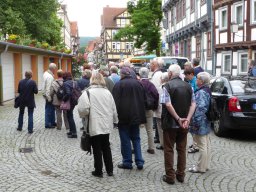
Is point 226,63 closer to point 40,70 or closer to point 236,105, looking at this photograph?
point 40,70

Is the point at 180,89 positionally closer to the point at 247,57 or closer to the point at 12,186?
the point at 12,186

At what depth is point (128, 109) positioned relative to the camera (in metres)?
6.90

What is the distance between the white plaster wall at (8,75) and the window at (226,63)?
1342cm

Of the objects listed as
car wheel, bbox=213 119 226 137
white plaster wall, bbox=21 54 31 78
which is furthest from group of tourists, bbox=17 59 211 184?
white plaster wall, bbox=21 54 31 78

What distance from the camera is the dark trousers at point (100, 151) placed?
6.61 meters

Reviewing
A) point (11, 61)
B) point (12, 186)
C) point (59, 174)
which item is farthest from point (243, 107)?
point (11, 61)

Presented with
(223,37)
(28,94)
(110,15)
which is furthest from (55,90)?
(110,15)

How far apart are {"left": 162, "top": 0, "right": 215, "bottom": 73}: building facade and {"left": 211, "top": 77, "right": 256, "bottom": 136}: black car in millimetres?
18834

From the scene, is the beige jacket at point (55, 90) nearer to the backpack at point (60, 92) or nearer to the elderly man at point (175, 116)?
the backpack at point (60, 92)

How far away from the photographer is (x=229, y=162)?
7660mm

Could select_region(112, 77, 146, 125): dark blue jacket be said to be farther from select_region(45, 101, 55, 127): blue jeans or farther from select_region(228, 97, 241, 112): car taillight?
select_region(45, 101, 55, 127): blue jeans

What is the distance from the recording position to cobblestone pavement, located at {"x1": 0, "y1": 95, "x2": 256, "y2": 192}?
20.1ft

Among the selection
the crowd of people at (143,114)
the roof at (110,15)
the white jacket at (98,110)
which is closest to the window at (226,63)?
the crowd of people at (143,114)

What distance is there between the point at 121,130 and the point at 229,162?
213 centimetres
